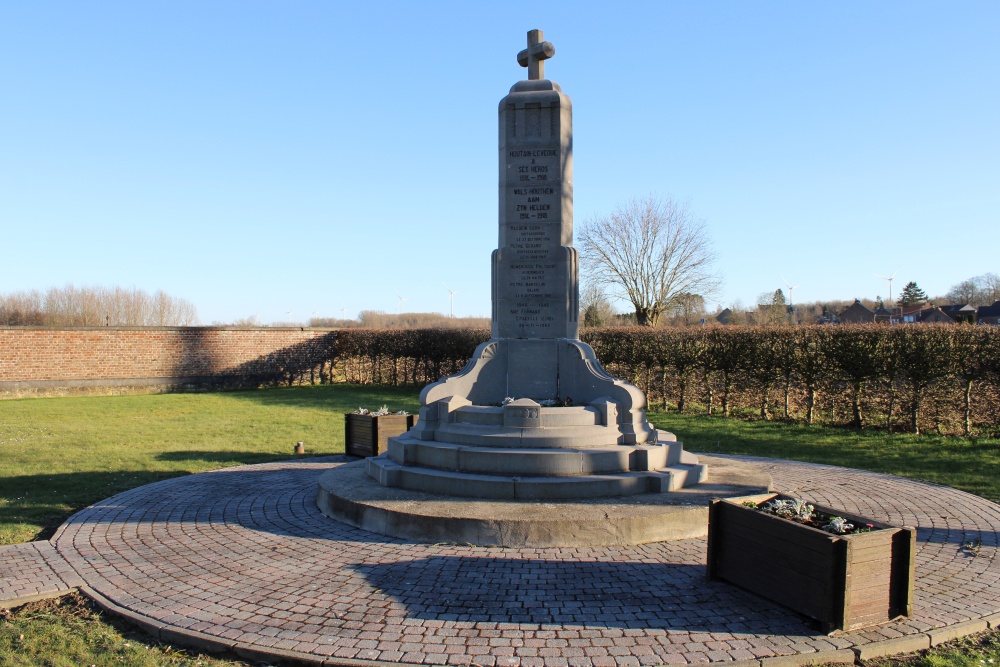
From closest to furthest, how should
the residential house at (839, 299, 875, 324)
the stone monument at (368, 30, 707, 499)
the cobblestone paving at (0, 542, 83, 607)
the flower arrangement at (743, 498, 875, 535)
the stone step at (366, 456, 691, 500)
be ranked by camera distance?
the flower arrangement at (743, 498, 875, 535) → the cobblestone paving at (0, 542, 83, 607) → the stone step at (366, 456, 691, 500) → the stone monument at (368, 30, 707, 499) → the residential house at (839, 299, 875, 324)

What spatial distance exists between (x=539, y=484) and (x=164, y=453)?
318 inches

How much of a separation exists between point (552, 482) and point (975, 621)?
3530 millimetres

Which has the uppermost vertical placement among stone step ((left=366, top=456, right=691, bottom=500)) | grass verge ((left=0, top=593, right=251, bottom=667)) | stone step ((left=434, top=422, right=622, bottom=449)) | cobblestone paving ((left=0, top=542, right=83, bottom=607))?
stone step ((left=434, top=422, right=622, bottom=449))

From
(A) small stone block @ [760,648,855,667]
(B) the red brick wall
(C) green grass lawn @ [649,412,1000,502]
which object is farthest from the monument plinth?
(B) the red brick wall

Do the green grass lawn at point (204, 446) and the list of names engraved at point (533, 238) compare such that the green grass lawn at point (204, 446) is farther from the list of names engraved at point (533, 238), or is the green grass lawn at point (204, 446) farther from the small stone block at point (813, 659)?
the small stone block at point (813, 659)

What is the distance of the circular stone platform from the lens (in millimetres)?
6070

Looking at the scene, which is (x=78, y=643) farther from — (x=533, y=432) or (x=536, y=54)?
(x=536, y=54)

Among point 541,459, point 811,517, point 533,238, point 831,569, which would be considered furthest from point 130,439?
point 831,569

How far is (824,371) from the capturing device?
15.5 meters

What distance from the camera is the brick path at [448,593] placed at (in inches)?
161

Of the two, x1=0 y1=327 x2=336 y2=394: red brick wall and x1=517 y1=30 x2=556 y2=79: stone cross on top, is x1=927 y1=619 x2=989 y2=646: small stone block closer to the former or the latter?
x1=517 y1=30 x2=556 y2=79: stone cross on top

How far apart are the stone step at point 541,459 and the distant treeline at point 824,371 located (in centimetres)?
870

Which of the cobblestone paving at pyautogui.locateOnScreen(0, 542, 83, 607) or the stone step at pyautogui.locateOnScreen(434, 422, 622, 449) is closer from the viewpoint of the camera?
the cobblestone paving at pyautogui.locateOnScreen(0, 542, 83, 607)

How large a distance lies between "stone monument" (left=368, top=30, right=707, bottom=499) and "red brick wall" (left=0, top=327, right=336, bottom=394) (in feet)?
70.8
